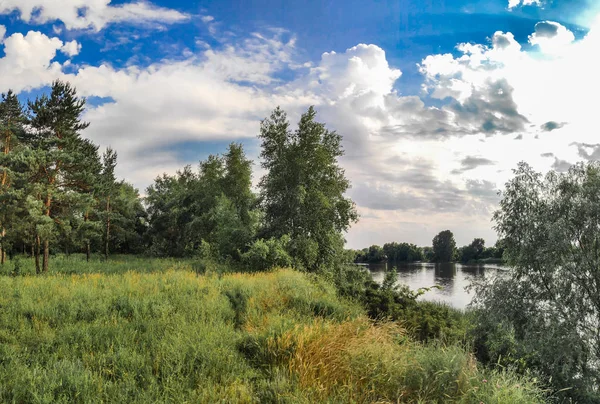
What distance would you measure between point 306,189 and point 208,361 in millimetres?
18279

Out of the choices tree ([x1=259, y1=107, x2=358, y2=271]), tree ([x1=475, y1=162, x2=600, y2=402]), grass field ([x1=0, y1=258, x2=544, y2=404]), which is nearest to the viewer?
grass field ([x1=0, y1=258, x2=544, y2=404])

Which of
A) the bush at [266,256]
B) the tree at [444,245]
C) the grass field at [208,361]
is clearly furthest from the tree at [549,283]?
the tree at [444,245]

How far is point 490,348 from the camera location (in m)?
14.6

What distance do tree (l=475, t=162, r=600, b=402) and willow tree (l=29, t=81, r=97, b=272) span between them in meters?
23.9

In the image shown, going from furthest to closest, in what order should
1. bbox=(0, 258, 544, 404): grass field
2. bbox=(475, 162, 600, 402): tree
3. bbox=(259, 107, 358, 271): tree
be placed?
1. bbox=(259, 107, 358, 271): tree
2. bbox=(475, 162, 600, 402): tree
3. bbox=(0, 258, 544, 404): grass field

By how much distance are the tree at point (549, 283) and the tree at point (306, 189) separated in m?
9.50

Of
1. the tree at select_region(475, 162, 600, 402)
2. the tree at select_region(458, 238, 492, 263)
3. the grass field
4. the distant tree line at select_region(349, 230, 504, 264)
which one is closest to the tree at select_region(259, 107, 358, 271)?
the tree at select_region(475, 162, 600, 402)

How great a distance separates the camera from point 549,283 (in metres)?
15.5

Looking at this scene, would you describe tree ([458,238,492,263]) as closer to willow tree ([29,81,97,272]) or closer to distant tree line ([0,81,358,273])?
distant tree line ([0,81,358,273])

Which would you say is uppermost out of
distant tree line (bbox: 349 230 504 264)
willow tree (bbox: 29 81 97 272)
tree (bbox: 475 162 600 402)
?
willow tree (bbox: 29 81 97 272)

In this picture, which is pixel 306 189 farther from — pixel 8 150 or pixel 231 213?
pixel 8 150

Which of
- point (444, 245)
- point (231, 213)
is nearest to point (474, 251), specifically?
point (444, 245)

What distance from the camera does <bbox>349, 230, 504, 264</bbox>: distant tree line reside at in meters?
88.1

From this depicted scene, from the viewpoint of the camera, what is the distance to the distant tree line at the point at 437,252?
88062 millimetres
